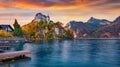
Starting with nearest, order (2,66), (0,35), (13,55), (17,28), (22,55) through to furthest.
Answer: (2,66)
(13,55)
(22,55)
(0,35)
(17,28)

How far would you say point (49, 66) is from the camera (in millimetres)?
54094

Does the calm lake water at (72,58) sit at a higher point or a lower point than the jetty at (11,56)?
lower

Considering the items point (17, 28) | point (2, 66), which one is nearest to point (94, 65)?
point (2, 66)

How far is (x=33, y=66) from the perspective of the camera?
52.4 meters

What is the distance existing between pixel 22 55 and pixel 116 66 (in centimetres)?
1957

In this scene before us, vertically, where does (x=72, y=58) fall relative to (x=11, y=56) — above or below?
below

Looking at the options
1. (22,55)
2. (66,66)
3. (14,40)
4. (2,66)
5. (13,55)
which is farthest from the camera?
(14,40)

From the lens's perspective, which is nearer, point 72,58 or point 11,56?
point 11,56

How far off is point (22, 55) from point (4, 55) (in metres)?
7.79

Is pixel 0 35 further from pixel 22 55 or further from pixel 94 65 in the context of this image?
pixel 94 65

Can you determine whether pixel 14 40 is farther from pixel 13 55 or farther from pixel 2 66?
pixel 2 66

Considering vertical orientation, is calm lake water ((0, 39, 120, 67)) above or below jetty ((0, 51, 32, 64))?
below

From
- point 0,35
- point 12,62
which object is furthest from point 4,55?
point 0,35

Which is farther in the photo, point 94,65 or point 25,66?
point 94,65
